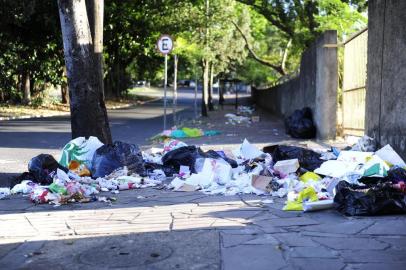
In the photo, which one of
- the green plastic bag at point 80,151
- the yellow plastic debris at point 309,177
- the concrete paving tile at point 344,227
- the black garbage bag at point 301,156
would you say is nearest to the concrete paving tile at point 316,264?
the concrete paving tile at point 344,227

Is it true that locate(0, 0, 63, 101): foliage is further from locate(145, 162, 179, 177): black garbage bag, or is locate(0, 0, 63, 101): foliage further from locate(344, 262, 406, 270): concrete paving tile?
locate(344, 262, 406, 270): concrete paving tile

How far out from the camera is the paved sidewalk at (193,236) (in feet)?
14.7

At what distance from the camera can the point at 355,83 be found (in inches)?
478

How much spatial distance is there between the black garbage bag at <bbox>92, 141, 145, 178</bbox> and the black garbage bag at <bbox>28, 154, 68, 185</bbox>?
1.72 feet

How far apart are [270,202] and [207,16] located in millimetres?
20774

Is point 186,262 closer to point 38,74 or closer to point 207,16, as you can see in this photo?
point 207,16

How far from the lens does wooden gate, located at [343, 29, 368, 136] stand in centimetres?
1136

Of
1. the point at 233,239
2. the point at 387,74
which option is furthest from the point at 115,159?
the point at 387,74

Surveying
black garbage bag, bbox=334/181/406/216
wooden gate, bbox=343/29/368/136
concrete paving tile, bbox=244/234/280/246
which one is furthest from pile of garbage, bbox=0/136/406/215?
wooden gate, bbox=343/29/368/136

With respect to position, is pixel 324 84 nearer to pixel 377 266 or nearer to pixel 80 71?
pixel 80 71

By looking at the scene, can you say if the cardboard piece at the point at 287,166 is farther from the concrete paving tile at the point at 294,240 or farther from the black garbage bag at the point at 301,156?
the concrete paving tile at the point at 294,240

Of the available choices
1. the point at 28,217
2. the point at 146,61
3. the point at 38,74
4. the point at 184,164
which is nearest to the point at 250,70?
the point at 146,61

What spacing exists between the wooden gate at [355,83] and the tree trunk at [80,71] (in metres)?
5.40

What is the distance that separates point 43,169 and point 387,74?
221 inches
